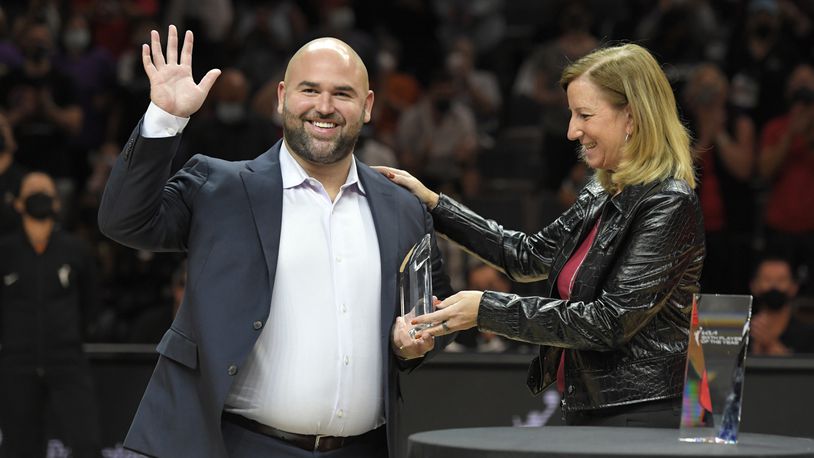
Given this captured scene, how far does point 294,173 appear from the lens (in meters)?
4.03

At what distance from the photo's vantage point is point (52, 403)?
297 inches

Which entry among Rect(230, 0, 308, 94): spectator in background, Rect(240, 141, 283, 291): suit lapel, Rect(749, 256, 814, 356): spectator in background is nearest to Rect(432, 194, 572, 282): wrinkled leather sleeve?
Rect(240, 141, 283, 291): suit lapel

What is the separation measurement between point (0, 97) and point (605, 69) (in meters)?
7.81

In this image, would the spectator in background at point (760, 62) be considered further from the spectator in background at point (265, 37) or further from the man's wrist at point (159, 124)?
the man's wrist at point (159, 124)

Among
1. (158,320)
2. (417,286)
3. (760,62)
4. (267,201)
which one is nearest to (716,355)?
(417,286)

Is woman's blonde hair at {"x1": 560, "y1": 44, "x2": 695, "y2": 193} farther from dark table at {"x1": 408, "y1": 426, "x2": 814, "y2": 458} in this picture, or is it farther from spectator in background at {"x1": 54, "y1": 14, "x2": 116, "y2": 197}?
spectator in background at {"x1": 54, "y1": 14, "x2": 116, "y2": 197}

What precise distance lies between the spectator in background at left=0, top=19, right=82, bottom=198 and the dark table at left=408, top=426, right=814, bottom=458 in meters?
7.55

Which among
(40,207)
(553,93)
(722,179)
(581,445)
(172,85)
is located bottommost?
(581,445)

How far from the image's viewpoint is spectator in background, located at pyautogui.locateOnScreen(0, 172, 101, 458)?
729 centimetres

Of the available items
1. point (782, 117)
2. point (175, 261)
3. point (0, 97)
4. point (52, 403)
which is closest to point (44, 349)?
point (52, 403)

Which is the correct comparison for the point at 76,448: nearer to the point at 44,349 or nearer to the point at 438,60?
the point at 44,349

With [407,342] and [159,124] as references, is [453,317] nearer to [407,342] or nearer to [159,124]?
[407,342]

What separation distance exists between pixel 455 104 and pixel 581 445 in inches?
313

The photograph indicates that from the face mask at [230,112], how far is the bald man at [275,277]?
19.1 feet
